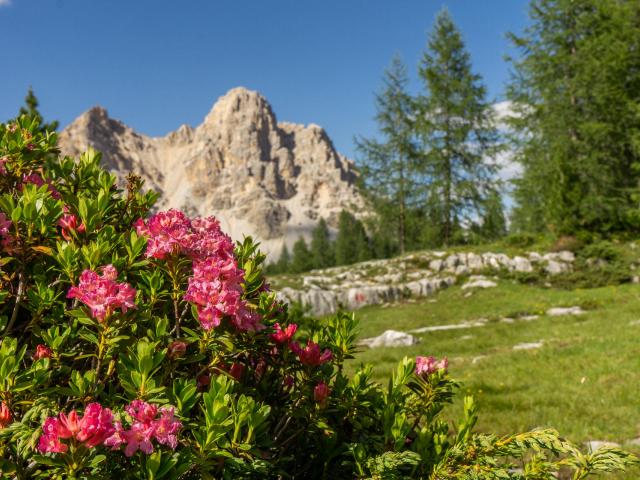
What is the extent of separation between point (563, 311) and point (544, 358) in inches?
244

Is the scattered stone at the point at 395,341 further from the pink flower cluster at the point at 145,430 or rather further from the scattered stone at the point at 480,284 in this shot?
the pink flower cluster at the point at 145,430

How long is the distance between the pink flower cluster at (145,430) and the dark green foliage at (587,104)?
24746mm

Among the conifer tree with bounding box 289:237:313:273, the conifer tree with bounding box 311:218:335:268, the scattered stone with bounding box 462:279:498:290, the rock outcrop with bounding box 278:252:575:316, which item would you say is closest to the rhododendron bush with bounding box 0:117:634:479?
the rock outcrop with bounding box 278:252:575:316

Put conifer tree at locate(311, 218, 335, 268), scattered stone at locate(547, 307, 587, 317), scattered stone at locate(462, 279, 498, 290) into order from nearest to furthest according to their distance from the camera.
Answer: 1. scattered stone at locate(547, 307, 587, 317)
2. scattered stone at locate(462, 279, 498, 290)
3. conifer tree at locate(311, 218, 335, 268)

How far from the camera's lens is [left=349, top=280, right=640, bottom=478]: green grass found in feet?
18.8

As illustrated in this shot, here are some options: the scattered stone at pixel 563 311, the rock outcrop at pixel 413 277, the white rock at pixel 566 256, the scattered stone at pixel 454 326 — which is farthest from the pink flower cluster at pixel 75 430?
the white rock at pixel 566 256

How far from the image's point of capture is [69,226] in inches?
83.3

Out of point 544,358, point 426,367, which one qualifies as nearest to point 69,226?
point 426,367

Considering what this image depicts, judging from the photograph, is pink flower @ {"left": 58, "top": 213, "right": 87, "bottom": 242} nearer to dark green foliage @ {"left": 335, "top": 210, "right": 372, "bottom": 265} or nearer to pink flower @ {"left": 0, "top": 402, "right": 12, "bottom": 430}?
pink flower @ {"left": 0, "top": 402, "right": 12, "bottom": 430}

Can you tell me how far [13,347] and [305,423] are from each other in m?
1.27

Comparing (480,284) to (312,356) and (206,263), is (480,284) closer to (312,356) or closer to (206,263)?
(312,356)

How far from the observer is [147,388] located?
1.59m

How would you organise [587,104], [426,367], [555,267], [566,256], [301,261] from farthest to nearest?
[301,261]
[587,104]
[566,256]
[555,267]
[426,367]

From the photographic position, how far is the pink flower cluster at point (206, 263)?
175cm
